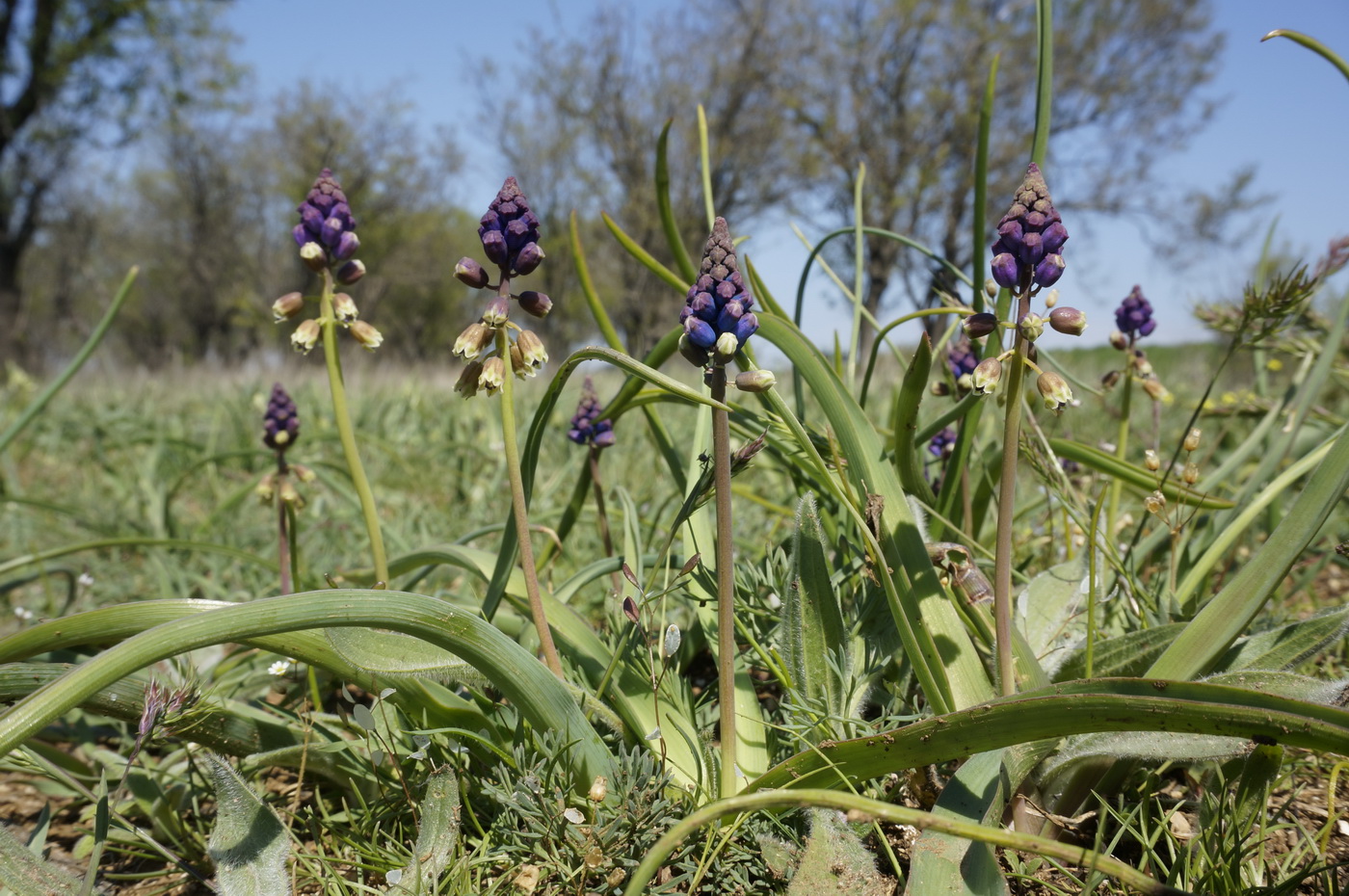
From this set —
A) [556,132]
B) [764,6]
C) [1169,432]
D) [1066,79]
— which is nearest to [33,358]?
[556,132]

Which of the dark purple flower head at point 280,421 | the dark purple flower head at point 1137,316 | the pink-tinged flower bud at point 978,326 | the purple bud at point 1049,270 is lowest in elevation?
the dark purple flower head at point 280,421

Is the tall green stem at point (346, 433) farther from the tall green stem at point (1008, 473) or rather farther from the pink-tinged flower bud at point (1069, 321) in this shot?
the pink-tinged flower bud at point (1069, 321)

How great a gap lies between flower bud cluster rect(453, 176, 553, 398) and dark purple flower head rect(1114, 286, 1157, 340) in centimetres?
156

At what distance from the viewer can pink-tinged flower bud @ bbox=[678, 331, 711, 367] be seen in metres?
Result: 1.16

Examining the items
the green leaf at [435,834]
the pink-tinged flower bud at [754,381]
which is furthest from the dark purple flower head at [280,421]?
the pink-tinged flower bud at [754,381]

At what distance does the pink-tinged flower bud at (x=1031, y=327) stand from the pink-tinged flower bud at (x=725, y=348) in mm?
402

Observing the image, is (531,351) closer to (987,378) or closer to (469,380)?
(469,380)

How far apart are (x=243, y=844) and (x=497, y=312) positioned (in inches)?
36.1

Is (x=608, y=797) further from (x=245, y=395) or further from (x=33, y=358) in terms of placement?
(x=33, y=358)

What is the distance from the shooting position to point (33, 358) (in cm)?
2292

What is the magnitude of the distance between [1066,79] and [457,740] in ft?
115

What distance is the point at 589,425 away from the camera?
204cm

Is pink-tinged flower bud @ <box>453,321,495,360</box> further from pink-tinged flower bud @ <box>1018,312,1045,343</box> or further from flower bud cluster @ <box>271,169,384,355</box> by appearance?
pink-tinged flower bud @ <box>1018,312,1045,343</box>

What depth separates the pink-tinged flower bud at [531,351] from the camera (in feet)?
4.47
